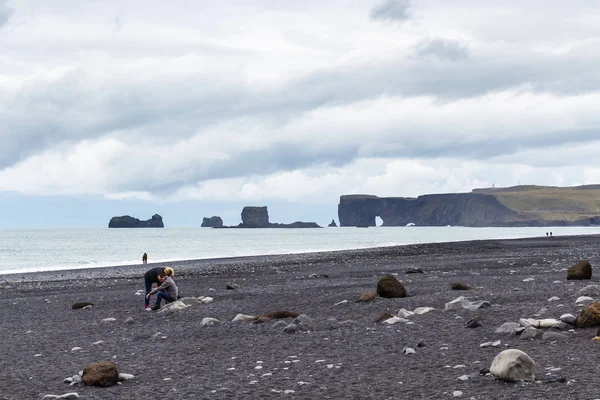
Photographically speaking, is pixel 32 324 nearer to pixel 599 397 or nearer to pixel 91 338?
pixel 91 338

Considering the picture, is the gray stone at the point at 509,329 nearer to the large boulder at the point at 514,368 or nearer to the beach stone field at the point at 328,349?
the beach stone field at the point at 328,349

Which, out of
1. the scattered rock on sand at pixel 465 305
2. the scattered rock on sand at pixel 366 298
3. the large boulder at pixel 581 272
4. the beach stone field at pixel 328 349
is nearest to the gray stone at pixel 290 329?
the beach stone field at pixel 328 349

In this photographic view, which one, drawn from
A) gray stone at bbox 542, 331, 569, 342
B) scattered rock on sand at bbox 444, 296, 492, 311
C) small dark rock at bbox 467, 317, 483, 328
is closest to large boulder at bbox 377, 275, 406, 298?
scattered rock on sand at bbox 444, 296, 492, 311

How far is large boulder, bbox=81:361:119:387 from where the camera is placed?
10.9m

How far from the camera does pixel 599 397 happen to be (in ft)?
27.0

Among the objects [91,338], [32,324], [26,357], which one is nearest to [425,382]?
[26,357]

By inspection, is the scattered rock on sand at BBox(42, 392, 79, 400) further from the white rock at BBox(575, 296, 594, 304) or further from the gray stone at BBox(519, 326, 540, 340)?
the white rock at BBox(575, 296, 594, 304)

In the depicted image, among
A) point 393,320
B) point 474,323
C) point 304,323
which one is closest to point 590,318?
point 474,323

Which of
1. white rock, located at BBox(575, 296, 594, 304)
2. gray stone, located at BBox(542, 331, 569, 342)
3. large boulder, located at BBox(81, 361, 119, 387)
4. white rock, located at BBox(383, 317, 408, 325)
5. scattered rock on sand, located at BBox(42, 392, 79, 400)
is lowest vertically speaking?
scattered rock on sand, located at BBox(42, 392, 79, 400)

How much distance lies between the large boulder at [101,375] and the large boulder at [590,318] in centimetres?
790

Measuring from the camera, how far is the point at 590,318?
40.7 feet

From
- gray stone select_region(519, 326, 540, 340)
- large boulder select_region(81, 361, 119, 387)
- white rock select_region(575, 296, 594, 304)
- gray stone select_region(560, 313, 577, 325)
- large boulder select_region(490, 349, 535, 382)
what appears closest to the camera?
large boulder select_region(490, 349, 535, 382)

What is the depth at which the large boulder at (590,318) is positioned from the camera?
1240 cm

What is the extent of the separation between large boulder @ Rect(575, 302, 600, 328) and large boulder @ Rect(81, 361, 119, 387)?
7.90m
